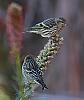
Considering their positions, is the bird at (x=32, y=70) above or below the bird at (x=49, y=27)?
below

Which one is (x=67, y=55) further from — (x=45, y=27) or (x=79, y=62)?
(x=45, y=27)

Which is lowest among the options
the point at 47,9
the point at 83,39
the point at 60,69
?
the point at 60,69

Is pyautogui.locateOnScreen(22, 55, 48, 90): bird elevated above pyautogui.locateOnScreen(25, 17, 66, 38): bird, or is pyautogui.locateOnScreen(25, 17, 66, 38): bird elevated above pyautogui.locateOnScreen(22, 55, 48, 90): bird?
pyautogui.locateOnScreen(25, 17, 66, 38): bird

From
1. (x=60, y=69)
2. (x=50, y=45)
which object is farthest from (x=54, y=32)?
(x=60, y=69)

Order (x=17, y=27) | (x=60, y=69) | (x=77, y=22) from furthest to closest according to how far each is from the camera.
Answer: (x=60, y=69) < (x=77, y=22) < (x=17, y=27)
